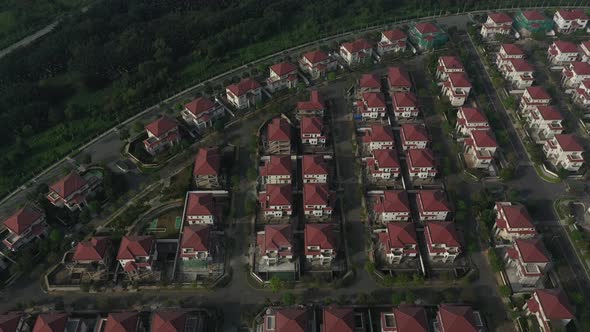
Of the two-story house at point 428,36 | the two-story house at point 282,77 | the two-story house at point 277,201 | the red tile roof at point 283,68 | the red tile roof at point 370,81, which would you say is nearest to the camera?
the two-story house at point 277,201

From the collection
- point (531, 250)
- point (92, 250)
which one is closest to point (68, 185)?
point (92, 250)

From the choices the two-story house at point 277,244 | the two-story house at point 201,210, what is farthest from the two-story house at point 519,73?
the two-story house at point 201,210

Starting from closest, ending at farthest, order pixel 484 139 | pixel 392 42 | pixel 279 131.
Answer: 1. pixel 484 139
2. pixel 279 131
3. pixel 392 42

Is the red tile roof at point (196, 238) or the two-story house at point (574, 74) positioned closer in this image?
the red tile roof at point (196, 238)

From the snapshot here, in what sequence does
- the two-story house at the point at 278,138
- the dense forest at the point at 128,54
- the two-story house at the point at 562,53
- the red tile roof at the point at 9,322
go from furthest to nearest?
the two-story house at the point at 562,53, the dense forest at the point at 128,54, the two-story house at the point at 278,138, the red tile roof at the point at 9,322

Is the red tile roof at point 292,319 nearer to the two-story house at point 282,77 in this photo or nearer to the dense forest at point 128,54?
the two-story house at point 282,77

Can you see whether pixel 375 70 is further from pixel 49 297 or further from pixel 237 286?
pixel 49 297

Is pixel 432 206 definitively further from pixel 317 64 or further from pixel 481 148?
pixel 317 64
